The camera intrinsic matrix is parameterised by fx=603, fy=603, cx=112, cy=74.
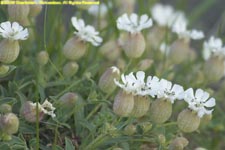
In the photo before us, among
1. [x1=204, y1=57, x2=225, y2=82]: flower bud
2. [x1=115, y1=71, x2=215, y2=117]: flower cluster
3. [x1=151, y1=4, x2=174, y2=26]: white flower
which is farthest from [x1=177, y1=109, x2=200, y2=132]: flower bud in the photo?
[x1=151, y1=4, x2=174, y2=26]: white flower

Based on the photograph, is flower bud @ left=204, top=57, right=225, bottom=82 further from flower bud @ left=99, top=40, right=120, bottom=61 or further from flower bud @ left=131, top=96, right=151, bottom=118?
flower bud @ left=131, top=96, right=151, bottom=118

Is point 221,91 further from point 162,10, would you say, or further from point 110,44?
point 162,10

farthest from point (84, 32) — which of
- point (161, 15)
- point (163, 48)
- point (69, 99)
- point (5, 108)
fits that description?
point (161, 15)

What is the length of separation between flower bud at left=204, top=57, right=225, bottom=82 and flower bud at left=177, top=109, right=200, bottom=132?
373mm

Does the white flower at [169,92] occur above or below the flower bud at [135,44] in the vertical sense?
below

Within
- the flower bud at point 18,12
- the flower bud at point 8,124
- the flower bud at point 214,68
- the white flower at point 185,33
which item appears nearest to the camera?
the flower bud at point 8,124

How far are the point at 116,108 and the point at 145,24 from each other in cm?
33

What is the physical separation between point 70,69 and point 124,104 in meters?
0.27

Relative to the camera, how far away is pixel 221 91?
6.63 ft

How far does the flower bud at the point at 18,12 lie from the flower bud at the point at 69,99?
24 cm

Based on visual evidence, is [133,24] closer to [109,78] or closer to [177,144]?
[109,78]

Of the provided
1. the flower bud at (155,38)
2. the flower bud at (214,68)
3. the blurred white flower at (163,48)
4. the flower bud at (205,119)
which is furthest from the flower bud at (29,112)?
the flower bud at (155,38)

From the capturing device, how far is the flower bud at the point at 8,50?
1389 mm

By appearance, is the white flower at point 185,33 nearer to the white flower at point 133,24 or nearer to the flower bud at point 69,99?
the white flower at point 133,24
